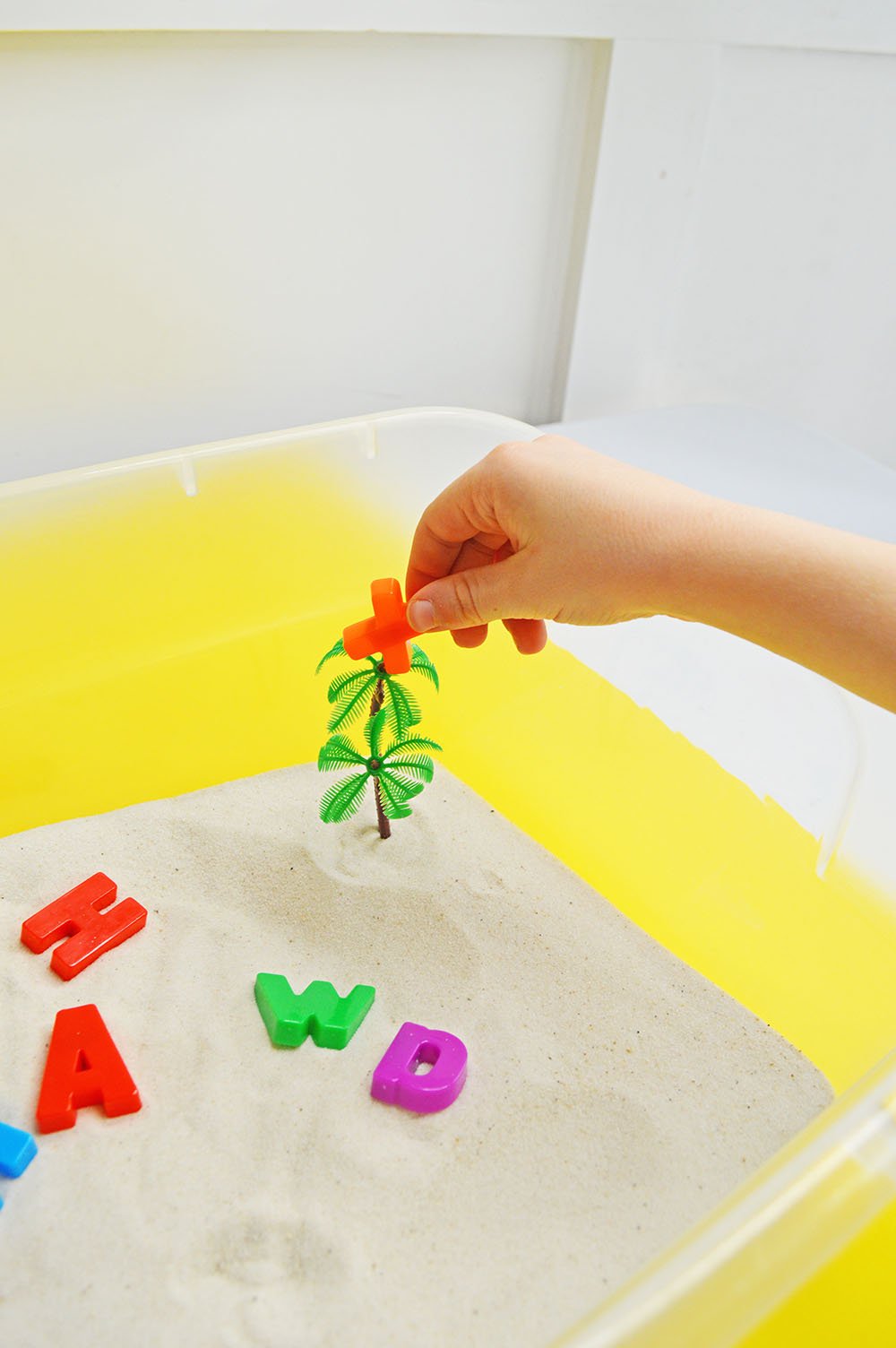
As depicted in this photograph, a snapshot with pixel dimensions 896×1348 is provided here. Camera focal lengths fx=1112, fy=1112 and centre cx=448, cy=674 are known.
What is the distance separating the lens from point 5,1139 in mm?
601

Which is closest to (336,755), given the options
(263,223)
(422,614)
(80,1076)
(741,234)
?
(422,614)

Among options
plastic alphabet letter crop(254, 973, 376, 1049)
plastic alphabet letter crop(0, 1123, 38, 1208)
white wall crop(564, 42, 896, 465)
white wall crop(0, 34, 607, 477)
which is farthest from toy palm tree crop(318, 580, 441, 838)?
white wall crop(564, 42, 896, 465)

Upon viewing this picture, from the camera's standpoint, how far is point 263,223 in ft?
3.29

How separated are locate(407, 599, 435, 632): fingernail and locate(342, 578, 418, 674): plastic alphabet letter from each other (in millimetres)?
24

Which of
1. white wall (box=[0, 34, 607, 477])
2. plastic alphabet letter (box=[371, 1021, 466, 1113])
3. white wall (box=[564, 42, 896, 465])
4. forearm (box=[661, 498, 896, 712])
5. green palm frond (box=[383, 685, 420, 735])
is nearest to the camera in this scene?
forearm (box=[661, 498, 896, 712])

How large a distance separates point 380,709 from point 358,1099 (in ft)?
0.83

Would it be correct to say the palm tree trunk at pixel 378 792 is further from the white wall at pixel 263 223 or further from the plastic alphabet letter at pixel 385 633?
the white wall at pixel 263 223

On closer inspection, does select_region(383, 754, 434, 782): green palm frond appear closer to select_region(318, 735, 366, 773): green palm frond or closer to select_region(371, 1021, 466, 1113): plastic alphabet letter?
select_region(318, 735, 366, 773): green palm frond

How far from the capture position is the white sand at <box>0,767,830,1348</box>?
0.55 meters

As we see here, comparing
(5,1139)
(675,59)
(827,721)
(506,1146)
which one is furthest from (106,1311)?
(675,59)

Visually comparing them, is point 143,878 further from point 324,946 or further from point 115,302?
point 115,302

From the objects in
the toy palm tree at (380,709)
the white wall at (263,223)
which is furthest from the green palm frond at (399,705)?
the white wall at (263,223)

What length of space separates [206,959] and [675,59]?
0.96 m

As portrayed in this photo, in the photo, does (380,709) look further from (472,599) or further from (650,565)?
(650,565)
